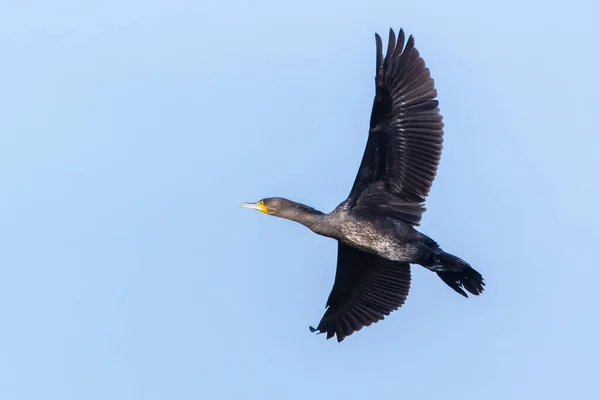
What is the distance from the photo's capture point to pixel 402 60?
17906 mm

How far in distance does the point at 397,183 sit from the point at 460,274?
140cm

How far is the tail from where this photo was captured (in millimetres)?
17969

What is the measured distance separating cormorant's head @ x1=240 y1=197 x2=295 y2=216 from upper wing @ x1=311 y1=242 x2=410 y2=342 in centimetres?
114

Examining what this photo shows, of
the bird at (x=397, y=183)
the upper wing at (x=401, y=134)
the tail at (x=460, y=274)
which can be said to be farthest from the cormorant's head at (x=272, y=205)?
the tail at (x=460, y=274)

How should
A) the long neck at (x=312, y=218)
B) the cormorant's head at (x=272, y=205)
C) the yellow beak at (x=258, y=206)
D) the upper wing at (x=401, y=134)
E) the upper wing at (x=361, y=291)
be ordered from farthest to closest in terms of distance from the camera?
the upper wing at (x=361, y=291) < the yellow beak at (x=258, y=206) < the cormorant's head at (x=272, y=205) < the long neck at (x=312, y=218) < the upper wing at (x=401, y=134)

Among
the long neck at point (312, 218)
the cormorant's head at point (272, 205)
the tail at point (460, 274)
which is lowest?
the tail at point (460, 274)

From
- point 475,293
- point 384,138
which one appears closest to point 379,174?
point 384,138

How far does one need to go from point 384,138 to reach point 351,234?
1.32m

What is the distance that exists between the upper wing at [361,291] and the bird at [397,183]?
2.60ft

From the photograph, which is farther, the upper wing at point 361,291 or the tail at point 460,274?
the upper wing at point 361,291

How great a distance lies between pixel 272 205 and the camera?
61.8 ft

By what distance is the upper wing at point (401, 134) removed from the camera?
1791 centimetres

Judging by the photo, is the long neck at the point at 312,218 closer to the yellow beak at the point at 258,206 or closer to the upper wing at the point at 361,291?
the yellow beak at the point at 258,206

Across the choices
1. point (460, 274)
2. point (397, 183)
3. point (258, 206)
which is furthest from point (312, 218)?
point (460, 274)
